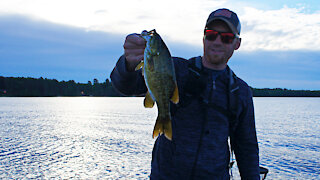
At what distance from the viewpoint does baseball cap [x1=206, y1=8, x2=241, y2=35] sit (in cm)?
338

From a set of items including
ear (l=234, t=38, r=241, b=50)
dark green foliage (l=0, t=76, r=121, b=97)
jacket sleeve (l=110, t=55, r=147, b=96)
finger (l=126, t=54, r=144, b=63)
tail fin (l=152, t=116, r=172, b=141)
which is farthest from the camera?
dark green foliage (l=0, t=76, r=121, b=97)

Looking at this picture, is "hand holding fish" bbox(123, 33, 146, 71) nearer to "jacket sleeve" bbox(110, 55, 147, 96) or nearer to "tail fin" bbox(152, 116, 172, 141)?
"jacket sleeve" bbox(110, 55, 147, 96)

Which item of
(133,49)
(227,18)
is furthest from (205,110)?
(133,49)

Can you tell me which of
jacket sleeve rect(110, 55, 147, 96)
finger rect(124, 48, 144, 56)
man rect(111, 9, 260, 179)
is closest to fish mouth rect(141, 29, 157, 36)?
finger rect(124, 48, 144, 56)

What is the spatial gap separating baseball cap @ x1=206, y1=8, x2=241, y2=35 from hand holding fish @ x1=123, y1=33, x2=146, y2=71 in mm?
1220

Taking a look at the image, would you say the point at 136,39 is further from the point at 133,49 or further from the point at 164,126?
the point at 164,126

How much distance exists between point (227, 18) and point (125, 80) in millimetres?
1475

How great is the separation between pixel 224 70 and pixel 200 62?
34cm

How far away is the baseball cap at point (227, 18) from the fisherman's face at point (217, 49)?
48mm

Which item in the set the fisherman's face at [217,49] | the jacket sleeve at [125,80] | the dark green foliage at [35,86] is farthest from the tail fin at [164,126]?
the dark green foliage at [35,86]

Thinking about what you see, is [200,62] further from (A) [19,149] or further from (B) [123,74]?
(A) [19,149]

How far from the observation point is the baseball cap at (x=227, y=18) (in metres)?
3.38

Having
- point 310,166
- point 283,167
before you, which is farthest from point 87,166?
point 310,166

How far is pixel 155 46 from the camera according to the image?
2381mm
